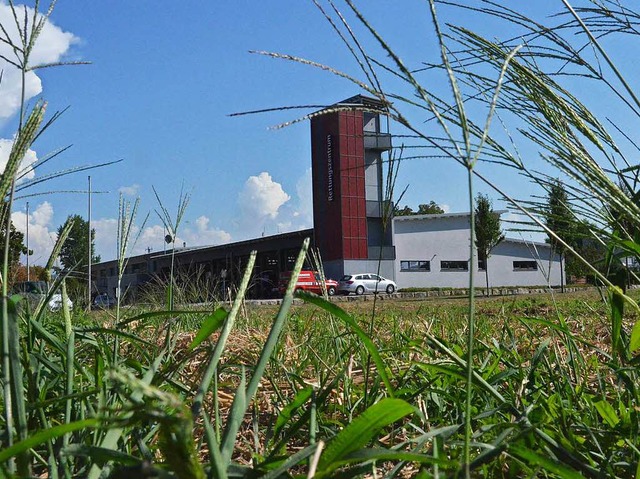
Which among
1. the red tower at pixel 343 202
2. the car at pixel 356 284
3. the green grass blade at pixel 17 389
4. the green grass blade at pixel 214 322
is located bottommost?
the car at pixel 356 284

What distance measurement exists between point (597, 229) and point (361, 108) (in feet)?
2.20

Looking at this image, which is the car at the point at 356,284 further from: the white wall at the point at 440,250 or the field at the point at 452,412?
the field at the point at 452,412

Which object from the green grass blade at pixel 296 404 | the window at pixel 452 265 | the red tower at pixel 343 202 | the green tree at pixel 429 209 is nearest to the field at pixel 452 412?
the green grass blade at pixel 296 404

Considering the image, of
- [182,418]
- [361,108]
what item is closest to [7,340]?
[182,418]

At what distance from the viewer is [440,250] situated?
40.4 m

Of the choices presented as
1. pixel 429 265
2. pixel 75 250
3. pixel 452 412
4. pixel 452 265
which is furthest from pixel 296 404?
pixel 75 250

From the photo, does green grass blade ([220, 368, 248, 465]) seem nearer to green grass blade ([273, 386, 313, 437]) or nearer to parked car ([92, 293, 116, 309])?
green grass blade ([273, 386, 313, 437])

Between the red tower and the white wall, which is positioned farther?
the white wall

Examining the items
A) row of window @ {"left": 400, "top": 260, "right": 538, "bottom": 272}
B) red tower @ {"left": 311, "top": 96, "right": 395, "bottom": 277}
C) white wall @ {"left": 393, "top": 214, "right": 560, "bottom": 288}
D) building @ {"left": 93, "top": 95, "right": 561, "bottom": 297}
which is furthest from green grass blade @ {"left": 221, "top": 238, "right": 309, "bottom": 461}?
row of window @ {"left": 400, "top": 260, "right": 538, "bottom": 272}

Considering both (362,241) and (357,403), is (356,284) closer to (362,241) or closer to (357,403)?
(362,241)

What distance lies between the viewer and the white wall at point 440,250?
3988 centimetres

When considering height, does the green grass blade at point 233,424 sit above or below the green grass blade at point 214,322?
below

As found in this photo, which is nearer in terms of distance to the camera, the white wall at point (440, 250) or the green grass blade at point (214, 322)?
the green grass blade at point (214, 322)

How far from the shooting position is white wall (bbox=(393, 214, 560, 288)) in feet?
131
